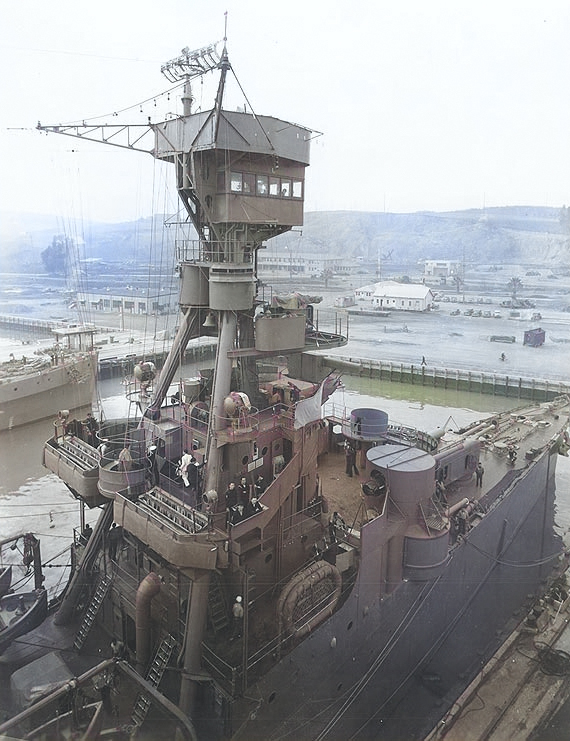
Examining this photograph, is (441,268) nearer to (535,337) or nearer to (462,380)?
(535,337)

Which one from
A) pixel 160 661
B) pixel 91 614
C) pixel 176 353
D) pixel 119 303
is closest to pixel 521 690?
pixel 160 661

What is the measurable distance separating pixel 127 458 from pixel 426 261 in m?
50.3

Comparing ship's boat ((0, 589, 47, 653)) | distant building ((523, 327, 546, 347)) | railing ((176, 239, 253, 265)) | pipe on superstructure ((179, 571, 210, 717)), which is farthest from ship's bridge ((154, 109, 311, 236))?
distant building ((523, 327, 546, 347))

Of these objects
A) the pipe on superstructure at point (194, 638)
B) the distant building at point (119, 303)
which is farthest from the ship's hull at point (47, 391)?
the pipe on superstructure at point (194, 638)

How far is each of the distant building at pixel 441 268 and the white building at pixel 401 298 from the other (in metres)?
5.29

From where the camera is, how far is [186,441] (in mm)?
8781

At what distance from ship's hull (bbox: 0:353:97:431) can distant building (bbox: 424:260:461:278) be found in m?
36.3

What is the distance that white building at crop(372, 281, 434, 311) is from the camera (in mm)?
46438

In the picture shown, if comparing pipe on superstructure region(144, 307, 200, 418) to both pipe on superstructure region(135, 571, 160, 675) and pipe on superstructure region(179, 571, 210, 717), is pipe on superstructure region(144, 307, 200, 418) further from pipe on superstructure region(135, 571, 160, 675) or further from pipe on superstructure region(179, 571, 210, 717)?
pipe on superstructure region(179, 571, 210, 717)

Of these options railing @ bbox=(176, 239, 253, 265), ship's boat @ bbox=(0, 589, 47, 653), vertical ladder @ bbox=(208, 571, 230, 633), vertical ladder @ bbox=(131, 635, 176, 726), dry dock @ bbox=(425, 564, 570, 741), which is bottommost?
dry dock @ bbox=(425, 564, 570, 741)

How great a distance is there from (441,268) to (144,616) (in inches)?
2027

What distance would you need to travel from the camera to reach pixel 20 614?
8742 mm

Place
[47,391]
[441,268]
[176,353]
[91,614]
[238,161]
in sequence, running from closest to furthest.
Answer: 1. [238,161]
2. [91,614]
3. [176,353]
4. [47,391]
5. [441,268]

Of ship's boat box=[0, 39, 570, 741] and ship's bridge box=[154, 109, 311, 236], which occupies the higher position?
ship's bridge box=[154, 109, 311, 236]
